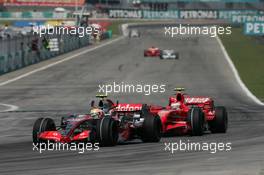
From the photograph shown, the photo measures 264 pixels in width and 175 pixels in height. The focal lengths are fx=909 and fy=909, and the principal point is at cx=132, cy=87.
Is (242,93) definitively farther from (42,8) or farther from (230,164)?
(42,8)

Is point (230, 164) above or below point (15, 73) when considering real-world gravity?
above

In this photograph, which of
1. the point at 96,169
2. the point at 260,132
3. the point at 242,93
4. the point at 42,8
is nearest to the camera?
the point at 96,169

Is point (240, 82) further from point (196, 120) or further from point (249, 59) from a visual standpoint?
point (196, 120)

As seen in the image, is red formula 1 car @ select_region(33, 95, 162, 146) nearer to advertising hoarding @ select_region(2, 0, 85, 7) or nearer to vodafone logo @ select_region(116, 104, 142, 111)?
vodafone logo @ select_region(116, 104, 142, 111)

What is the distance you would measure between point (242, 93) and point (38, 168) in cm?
2712

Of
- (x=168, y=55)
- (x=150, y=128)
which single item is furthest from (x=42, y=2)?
(x=150, y=128)

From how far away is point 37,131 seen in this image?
20.6 m

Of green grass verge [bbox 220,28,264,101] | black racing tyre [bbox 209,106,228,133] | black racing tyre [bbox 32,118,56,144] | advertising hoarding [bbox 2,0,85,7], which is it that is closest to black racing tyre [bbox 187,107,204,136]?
black racing tyre [bbox 209,106,228,133]

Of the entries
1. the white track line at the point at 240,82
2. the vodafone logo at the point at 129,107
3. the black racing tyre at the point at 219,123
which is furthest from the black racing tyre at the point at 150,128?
the white track line at the point at 240,82

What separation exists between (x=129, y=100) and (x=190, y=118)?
1570 centimetres

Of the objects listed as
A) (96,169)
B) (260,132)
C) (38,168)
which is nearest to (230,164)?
(96,169)

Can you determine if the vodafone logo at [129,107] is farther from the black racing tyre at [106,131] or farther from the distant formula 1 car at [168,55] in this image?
the distant formula 1 car at [168,55]

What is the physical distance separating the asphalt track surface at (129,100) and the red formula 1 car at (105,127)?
306 millimetres

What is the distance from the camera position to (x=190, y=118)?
22719mm
